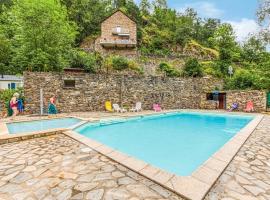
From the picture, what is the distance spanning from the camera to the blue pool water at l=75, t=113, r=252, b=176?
4.89 metres

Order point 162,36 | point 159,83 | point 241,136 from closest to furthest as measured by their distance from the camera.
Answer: point 241,136 < point 159,83 < point 162,36

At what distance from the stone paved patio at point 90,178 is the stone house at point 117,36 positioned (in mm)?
25054

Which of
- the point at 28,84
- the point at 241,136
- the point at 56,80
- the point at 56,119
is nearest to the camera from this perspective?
the point at 241,136

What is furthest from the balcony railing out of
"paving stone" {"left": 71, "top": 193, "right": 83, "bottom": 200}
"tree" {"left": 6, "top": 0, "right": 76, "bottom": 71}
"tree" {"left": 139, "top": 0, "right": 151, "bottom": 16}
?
"paving stone" {"left": 71, "top": 193, "right": 83, "bottom": 200}

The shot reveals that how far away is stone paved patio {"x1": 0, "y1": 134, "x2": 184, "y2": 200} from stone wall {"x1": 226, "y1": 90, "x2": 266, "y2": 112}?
13.8 meters

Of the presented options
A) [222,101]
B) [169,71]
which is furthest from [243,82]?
[169,71]

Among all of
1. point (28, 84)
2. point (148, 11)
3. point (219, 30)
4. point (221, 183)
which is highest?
point (148, 11)

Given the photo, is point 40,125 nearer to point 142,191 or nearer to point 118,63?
point 142,191

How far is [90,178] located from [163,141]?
14.9 feet

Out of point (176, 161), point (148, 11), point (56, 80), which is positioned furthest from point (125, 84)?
point (148, 11)

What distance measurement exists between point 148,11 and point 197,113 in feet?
115

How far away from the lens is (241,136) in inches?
218

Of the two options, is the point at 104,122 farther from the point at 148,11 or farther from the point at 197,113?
the point at 148,11

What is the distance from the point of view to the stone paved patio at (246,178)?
246 cm
